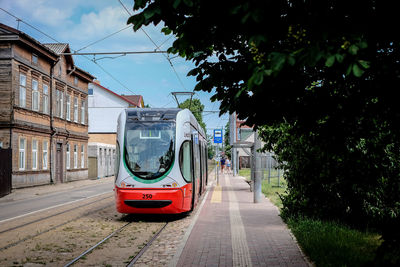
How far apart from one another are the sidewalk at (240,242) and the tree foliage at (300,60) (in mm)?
2131

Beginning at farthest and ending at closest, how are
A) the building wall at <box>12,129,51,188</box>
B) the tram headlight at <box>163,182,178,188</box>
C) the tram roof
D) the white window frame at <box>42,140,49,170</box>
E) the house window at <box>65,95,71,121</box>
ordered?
the house window at <box>65,95,71,121</box>, the white window frame at <box>42,140,49,170</box>, the building wall at <box>12,129,51,188</box>, the tram roof, the tram headlight at <box>163,182,178,188</box>

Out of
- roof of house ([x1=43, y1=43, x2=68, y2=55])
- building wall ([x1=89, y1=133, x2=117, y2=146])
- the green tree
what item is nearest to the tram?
Result: roof of house ([x1=43, y1=43, x2=68, y2=55])

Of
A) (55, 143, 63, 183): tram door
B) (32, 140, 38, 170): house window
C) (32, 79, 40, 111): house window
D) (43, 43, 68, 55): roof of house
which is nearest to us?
(32, 140, 38, 170): house window

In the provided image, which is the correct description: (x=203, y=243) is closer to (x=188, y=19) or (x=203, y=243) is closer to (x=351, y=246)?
(x=351, y=246)

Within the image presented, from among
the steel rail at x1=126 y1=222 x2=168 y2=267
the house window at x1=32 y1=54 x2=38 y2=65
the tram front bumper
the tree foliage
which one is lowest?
the steel rail at x1=126 y1=222 x2=168 y2=267

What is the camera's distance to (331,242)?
25.1ft

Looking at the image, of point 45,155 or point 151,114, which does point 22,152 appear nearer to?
point 45,155

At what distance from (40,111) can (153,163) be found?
18717 millimetres

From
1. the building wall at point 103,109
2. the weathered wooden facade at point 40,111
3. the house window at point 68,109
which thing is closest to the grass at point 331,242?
the weathered wooden facade at point 40,111

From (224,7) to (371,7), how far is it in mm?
1337

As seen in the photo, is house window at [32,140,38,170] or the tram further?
house window at [32,140,38,170]

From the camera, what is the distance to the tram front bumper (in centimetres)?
1156

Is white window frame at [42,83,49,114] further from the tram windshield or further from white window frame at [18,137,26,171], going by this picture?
the tram windshield

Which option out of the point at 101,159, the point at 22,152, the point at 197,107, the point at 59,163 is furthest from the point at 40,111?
the point at 197,107
